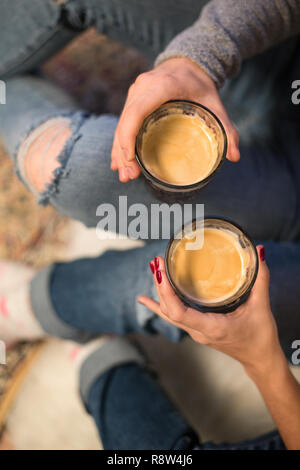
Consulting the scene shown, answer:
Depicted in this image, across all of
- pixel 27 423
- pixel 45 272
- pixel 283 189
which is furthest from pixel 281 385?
pixel 27 423

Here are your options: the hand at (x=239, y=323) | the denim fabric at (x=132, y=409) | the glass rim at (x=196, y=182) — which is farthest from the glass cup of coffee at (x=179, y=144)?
the denim fabric at (x=132, y=409)

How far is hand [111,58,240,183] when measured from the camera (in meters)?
0.56

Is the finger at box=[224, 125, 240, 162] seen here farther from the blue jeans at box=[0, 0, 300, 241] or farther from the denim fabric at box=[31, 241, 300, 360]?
the denim fabric at box=[31, 241, 300, 360]

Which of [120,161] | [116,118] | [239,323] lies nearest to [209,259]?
[239,323]

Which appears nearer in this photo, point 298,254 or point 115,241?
point 298,254

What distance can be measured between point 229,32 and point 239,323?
1.64ft

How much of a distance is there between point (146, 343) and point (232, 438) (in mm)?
346

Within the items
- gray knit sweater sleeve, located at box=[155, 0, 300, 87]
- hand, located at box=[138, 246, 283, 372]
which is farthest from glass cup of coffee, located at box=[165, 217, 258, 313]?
gray knit sweater sleeve, located at box=[155, 0, 300, 87]

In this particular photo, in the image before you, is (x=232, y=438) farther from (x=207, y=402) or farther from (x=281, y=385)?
(x=281, y=385)

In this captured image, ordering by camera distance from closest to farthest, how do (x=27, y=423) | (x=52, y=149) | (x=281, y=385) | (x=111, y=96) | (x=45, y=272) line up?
(x=281, y=385) < (x=52, y=149) < (x=45, y=272) < (x=27, y=423) < (x=111, y=96)

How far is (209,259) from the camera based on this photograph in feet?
2.07

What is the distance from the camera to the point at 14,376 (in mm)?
1097

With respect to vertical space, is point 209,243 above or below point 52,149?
below

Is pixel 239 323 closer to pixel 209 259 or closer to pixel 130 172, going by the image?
pixel 209 259
